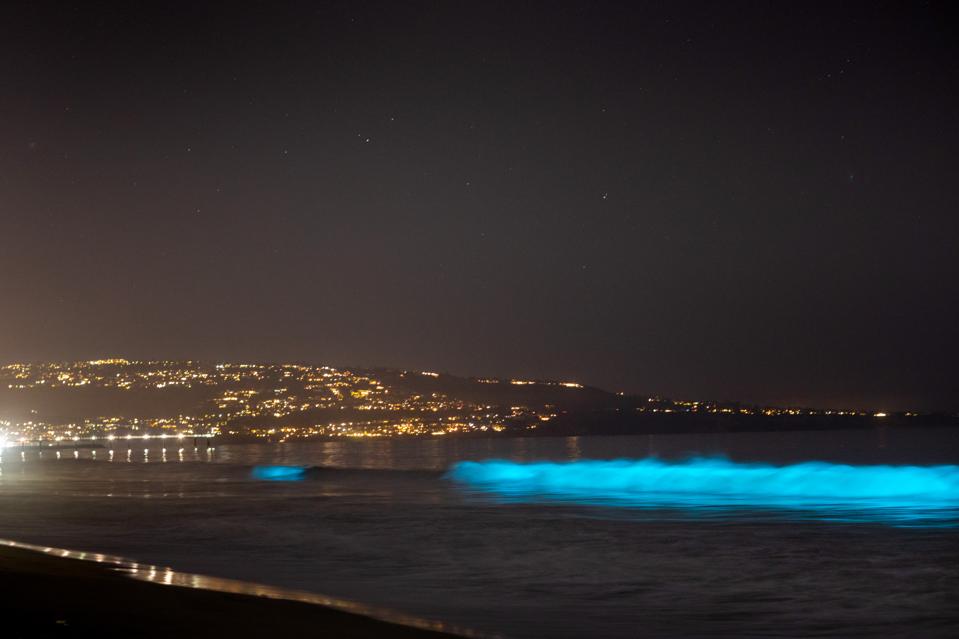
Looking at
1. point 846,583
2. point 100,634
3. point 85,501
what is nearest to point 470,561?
point 846,583

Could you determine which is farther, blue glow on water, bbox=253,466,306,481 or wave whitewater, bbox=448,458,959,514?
blue glow on water, bbox=253,466,306,481

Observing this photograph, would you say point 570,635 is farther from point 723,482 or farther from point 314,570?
point 723,482

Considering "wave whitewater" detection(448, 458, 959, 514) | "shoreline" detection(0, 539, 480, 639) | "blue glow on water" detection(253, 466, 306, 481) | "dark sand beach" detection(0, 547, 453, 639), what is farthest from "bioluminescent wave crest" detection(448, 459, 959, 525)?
"dark sand beach" detection(0, 547, 453, 639)

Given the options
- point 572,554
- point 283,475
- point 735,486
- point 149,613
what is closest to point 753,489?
point 735,486

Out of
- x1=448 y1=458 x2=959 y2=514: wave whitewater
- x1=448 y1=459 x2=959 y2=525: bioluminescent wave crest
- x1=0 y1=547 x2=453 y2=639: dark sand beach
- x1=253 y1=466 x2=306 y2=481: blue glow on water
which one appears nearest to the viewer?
x1=0 y1=547 x2=453 y2=639: dark sand beach

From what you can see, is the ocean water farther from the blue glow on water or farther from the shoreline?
the blue glow on water

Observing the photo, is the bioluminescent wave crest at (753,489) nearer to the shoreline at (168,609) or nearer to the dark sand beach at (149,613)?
the shoreline at (168,609)
